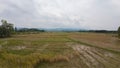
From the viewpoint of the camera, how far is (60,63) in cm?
1270

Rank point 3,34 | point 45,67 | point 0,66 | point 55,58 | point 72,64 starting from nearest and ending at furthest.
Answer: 1. point 0,66
2. point 45,67
3. point 72,64
4. point 55,58
5. point 3,34

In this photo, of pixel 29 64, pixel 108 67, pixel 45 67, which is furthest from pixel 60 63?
pixel 108 67

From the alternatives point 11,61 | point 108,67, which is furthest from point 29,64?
point 108,67

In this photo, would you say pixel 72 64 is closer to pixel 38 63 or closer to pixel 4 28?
pixel 38 63

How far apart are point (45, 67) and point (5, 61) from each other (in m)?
2.99

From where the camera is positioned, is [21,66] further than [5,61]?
No

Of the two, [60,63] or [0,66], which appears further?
[60,63]

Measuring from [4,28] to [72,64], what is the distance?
35831 millimetres

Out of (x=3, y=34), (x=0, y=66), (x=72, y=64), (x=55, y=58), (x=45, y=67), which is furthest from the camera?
(x=3, y=34)

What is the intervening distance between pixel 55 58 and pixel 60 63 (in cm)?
110

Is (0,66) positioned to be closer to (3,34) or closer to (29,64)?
(29,64)

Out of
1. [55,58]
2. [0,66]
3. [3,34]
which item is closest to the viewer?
[0,66]

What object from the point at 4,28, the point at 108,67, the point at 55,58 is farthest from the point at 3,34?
the point at 108,67

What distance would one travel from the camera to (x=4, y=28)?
4425 cm
